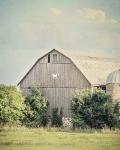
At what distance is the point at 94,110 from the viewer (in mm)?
11875

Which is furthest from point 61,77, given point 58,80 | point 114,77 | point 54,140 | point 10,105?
point 54,140

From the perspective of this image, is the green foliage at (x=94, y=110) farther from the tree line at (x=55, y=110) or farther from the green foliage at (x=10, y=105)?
the green foliage at (x=10, y=105)

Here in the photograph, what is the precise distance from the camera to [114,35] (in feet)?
32.4

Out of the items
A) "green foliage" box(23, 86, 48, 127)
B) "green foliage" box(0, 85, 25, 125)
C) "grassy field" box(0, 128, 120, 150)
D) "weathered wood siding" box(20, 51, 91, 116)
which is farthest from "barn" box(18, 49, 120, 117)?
"grassy field" box(0, 128, 120, 150)

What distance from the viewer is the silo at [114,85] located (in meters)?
11.6

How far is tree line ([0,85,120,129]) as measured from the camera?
36.8 feet

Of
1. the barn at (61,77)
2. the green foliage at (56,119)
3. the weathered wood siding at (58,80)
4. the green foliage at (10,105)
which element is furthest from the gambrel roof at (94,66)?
the green foliage at (10,105)

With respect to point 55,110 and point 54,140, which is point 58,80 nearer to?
point 55,110

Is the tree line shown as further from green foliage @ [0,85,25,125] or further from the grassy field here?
the grassy field

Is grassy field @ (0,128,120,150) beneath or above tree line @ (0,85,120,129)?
beneath

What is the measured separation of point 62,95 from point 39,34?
268 cm

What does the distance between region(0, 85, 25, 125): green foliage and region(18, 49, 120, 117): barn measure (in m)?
0.36

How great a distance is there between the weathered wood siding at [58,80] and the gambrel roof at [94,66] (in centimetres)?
14

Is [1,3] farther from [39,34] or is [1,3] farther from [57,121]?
[57,121]
